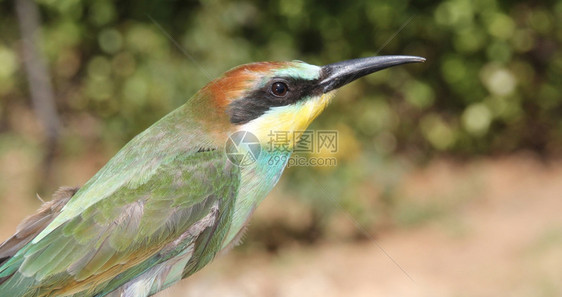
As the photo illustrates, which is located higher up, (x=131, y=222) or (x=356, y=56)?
(x=131, y=222)

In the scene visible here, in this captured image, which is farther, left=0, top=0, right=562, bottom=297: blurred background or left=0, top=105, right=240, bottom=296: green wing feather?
left=0, top=0, right=562, bottom=297: blurred background

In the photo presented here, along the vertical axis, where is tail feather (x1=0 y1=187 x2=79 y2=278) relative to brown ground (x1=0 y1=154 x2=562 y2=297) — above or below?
above

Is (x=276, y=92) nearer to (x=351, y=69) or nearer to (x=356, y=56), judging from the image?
(x=351, y=69)

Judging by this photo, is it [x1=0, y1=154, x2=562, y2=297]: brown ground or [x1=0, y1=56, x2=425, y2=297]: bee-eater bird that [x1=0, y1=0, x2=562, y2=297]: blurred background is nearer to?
[x1=0, y1=154, x2=562, y2=297]: brown ground

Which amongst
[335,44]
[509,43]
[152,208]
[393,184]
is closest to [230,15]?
[335,44]

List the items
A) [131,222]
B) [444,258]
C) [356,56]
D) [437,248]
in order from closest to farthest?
[131,222] → [444,258] → [437,248] → [356,56]

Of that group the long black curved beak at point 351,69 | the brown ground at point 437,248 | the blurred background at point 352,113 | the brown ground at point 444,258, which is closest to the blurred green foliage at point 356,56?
the blurred background at point 352,113

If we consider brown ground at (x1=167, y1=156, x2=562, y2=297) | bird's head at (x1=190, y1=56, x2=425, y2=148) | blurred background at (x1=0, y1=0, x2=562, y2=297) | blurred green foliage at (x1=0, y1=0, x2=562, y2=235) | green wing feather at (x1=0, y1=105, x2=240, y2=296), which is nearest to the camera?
green wing feather at (x1=0, y1=105, x2=240, y2=296)

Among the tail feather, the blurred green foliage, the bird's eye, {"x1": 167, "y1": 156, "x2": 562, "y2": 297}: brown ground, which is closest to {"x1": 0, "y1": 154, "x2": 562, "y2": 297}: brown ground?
{"x1": 167, "y1": 156, "x2": 562, "y2": 297}: brown ground

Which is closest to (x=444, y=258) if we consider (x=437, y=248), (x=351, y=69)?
(x=437, y=248)
